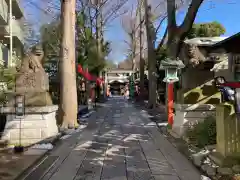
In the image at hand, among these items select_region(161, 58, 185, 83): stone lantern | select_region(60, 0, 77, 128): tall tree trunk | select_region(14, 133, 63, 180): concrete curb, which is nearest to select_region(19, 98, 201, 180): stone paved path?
select_region(14, 133, 63, 180): concrete curb

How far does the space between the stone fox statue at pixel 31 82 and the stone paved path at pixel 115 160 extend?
5.05 feet

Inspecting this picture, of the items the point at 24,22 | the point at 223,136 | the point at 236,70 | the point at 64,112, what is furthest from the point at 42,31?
the point at 223,136

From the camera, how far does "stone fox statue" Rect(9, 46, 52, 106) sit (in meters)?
10.2

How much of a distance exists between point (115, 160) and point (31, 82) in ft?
13.7

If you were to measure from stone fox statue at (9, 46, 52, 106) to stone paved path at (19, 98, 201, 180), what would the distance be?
5.05 ft

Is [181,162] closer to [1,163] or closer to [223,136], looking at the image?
[223,136]

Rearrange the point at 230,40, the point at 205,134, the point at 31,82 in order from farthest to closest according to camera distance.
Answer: the point at 31,82, the point at 205,134, the point at 230,40

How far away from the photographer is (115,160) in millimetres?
7473

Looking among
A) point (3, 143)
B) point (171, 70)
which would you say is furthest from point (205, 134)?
point (3, 143)

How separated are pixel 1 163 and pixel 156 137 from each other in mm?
4992

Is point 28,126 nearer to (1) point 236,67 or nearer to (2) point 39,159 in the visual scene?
(2) point 39,159

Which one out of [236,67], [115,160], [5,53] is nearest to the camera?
[115,160]

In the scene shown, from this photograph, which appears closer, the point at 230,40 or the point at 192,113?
the point at 230,40

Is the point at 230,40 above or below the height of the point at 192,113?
above
